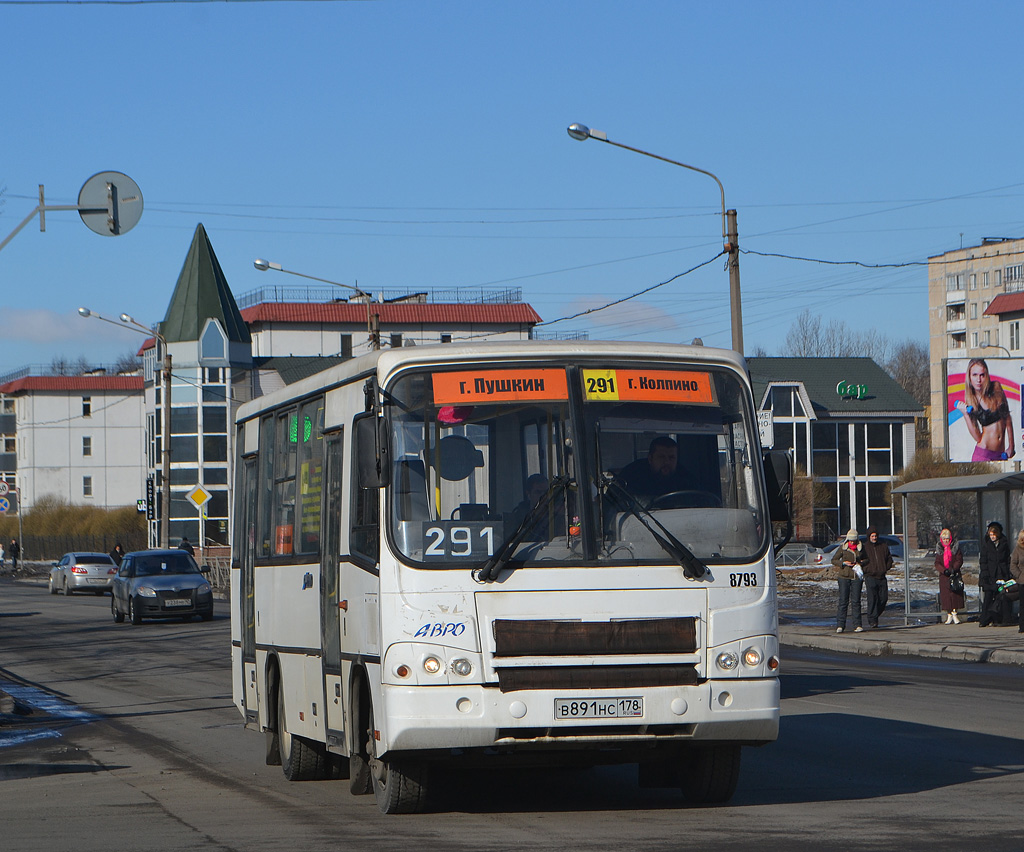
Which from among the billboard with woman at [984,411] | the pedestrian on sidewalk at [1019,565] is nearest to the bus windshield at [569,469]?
the pedestrian on sidewalk at [1019,565]

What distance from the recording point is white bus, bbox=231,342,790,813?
823cm

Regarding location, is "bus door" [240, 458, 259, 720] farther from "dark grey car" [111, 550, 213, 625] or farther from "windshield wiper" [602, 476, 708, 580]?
"dark grey car" [111, 550, 213, 625]

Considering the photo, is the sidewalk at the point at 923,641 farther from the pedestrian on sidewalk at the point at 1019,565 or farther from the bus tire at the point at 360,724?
the bus tire at the point at 360,724

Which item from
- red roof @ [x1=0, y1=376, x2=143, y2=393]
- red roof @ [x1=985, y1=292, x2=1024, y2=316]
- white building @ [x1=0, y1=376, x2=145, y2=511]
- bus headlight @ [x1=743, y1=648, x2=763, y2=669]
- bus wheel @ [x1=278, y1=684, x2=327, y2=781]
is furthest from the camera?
red roof @ [x1=0, y1=376, x2=143, y2=393]

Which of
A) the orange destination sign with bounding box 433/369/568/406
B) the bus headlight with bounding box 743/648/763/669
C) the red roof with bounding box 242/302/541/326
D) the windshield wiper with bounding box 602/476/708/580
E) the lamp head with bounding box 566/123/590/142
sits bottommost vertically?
the bus headlight with bounding box 743/648/763/669

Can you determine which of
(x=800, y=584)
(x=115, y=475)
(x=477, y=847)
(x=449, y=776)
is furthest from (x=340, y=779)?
(x=115, y=475)

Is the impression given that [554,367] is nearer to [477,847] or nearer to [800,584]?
[477,847]

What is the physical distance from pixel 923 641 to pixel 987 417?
7.26m

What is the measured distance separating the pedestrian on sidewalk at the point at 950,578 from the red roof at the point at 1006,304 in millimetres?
96142

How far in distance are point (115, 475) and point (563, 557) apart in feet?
399

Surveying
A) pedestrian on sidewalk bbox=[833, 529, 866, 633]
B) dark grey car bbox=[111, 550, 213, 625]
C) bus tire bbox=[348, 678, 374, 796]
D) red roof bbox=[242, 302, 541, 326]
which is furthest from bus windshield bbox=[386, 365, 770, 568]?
red roof bbox=[242, 302, 541, 326]

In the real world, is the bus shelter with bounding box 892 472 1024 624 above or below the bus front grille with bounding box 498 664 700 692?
above

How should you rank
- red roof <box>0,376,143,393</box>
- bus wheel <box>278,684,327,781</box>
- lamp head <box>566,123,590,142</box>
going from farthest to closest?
red roof <box>0,376,143,393</box> < lamp head <box>566,123,590,142</box> < bus wheel <box>278,684,327,781</box>

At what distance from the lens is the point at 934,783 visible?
10016 millimetres
